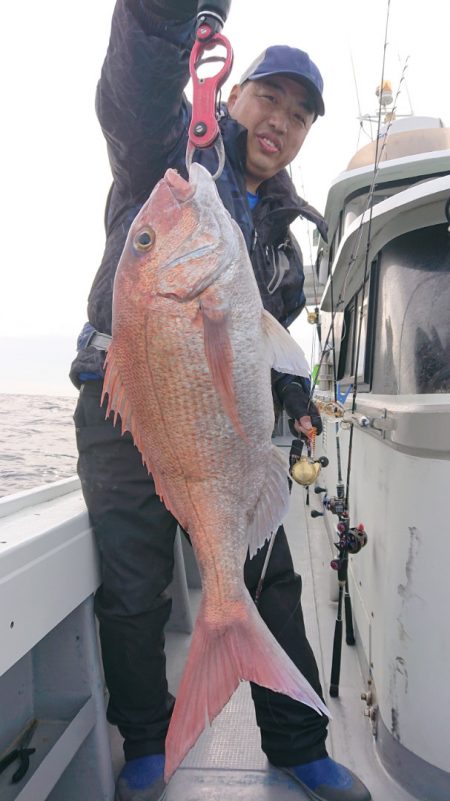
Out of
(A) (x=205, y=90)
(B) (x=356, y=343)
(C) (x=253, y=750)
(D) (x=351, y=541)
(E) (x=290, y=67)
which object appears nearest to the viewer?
(A) (x=205, y=90)

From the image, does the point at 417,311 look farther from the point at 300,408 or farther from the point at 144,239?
the point at 144,239

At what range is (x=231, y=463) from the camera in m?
1.61

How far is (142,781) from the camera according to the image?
6.78 ft

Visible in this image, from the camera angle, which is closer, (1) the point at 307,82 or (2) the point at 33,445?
(1) the point at 307,82

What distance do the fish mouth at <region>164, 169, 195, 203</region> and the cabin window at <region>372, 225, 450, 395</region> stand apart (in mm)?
1114

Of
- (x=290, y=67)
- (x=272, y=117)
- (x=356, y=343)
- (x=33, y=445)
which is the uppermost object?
(x=290, y=67)

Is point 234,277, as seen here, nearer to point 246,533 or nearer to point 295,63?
point 246,533

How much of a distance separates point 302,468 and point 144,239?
4.18 feet

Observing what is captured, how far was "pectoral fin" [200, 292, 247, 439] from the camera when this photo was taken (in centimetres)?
152

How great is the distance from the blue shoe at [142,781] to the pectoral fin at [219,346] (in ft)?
4.74

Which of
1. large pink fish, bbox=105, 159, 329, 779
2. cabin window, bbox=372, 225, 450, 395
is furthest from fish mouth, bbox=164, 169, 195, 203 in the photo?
cabin window, bbox=372, 225, 450, 395

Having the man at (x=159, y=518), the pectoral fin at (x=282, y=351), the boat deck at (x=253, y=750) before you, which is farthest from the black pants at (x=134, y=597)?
the pectoral fin at (x=282, y=351)

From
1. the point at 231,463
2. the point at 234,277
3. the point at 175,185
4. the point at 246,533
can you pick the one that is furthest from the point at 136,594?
the point at 175,185

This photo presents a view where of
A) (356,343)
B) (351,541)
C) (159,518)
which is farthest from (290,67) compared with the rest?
(356,343)
